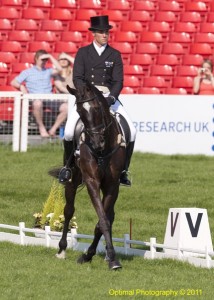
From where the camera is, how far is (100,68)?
12492 millimetres

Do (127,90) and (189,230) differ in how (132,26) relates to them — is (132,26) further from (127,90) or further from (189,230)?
(189,230)

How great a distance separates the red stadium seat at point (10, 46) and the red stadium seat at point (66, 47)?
0.93 metres

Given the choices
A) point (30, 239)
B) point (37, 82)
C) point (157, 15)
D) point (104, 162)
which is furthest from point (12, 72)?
point (104, 162)

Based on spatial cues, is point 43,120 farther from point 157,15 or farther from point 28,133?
point 157,15

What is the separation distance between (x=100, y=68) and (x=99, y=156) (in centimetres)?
116

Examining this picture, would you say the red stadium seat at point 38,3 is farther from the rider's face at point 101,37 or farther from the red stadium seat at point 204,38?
the rider's face at point 101,37

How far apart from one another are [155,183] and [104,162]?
7894mm

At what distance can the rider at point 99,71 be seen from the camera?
1244cm

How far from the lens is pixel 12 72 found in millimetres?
25562

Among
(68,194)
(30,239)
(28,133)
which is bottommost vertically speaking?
(28,133)

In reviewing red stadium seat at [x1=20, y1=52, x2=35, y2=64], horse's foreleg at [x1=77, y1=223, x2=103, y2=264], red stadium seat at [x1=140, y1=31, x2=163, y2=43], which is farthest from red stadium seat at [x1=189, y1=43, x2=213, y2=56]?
horse's foreleg at [x1=77, y1=223, x2=103, y2=264]

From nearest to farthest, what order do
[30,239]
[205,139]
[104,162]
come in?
[104,162] < [30,239] < [205,139]

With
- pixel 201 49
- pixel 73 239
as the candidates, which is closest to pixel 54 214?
pixel 73 239

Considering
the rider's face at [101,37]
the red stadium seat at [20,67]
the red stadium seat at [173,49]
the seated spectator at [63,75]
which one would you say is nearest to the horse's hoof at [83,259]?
the rider's face at [101,37]
